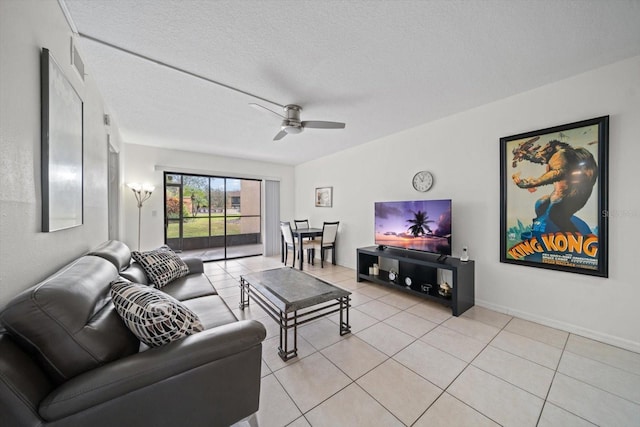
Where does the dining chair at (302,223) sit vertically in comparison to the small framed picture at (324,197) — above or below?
below

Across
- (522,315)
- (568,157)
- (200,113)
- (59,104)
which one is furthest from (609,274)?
(200,113)

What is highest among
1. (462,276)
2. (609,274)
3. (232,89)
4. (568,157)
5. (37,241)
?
(232,89)

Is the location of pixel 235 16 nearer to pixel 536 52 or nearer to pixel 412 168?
pixel 536 52

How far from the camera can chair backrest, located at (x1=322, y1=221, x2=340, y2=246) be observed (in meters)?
4.80

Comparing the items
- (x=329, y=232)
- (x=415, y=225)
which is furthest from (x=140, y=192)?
(x=415, y=225)

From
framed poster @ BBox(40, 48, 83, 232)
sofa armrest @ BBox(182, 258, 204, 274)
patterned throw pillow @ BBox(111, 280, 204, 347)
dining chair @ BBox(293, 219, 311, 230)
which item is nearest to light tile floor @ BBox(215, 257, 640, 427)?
patterned throw pillow @ BBox(111, 280, 204, 347)

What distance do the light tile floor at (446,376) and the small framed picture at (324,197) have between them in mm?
3079

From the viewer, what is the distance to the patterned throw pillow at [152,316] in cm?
115

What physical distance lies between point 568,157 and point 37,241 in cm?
415

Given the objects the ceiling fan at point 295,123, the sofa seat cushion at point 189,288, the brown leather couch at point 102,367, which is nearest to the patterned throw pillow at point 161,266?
the sofa seat cushion at point 189,288

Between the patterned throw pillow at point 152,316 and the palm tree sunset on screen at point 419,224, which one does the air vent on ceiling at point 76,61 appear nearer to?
the patterned throw pillow at point 152,316

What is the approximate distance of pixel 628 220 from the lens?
2.01m

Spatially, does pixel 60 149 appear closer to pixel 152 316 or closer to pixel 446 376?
pixel 152 316

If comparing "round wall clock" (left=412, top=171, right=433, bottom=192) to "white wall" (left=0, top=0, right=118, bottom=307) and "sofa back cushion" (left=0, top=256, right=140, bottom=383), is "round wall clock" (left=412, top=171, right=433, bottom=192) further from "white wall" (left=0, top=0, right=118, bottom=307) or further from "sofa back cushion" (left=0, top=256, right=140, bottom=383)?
"white wall" (left=0, top=0, right=118, bottom=307)
